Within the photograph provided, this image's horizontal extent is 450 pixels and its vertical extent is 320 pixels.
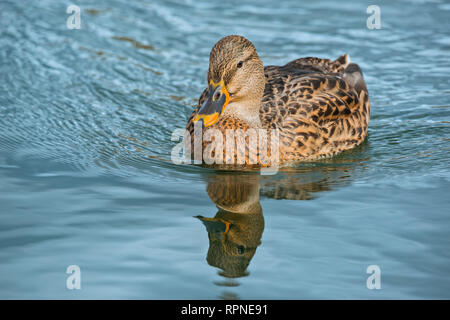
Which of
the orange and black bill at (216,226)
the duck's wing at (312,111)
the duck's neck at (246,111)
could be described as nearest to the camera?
the orange and black bill at (216,226)

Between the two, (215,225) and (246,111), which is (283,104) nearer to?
(246,111)

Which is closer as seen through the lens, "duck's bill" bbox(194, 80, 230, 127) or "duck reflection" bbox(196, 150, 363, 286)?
"duck reflection" bbox(196, 150, 363, 286)

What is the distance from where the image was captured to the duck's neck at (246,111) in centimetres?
802

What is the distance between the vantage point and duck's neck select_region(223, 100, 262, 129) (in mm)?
8016

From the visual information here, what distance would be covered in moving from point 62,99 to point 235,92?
318 centimetres

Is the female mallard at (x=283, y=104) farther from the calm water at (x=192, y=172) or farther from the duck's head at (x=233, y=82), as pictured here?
the calm water at (x=192, y=172)

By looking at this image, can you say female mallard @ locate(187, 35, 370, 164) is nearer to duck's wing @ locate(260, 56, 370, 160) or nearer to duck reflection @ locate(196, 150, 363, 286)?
duck's wing @ locate(260, 56, 370, 160)

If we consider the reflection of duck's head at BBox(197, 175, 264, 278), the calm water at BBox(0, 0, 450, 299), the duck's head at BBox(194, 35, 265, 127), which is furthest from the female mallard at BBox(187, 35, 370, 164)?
the reflection of duck's head at BBox(197, 175, 264, 278)

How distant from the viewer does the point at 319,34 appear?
1248 centimetres

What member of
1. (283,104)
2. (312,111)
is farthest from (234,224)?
(312,111)

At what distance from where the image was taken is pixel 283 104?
27.3ft

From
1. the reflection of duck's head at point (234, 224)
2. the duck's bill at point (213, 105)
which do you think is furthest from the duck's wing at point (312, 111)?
the reflection of duck's head at point (234, 224)

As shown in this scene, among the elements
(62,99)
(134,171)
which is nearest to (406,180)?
(134,171)

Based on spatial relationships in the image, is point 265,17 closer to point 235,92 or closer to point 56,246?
point 235,92
